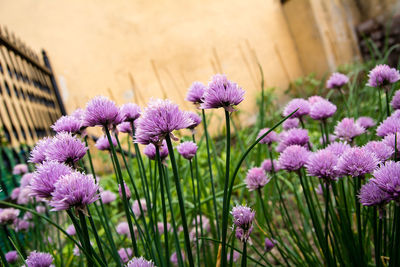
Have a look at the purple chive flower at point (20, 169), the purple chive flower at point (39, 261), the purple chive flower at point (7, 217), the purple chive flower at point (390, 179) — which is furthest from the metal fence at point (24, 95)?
the purple chive flower at point (390, 179)

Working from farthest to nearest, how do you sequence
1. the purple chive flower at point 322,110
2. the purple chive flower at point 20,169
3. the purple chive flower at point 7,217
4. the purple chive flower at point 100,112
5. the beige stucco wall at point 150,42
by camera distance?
the beige stucco wall at point 150,42
the purple chive flower at point 20,169
the purple chive flower at point 7,217
the purple chive flower at point 322,110
the purple chive flower at point 100,112

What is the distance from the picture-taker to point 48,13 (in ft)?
11.9

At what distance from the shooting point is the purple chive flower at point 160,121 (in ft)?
1.24

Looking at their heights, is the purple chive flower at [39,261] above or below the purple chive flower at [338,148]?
below

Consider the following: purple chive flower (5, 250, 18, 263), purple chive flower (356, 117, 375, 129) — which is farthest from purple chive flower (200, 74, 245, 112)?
purple chive flower (5, 250, 18, 263)

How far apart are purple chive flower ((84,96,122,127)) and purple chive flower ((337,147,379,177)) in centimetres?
37

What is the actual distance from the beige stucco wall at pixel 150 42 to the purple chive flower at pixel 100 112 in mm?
2894

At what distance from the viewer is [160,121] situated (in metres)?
0.38

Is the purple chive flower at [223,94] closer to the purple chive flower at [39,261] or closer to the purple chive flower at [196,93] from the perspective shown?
the purple chive flower at [196,93]

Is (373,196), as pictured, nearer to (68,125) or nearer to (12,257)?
(68,125)

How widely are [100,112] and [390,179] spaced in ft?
1.40

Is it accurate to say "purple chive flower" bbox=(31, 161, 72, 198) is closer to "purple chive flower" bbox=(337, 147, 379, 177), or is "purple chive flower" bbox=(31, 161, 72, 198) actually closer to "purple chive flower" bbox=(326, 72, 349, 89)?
"purple chive flower" bbox=(337, 147, 379, 177)

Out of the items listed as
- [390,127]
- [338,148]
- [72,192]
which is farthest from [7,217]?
[390,127]

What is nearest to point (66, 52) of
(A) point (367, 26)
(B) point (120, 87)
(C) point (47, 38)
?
(C) point (47, 38)
